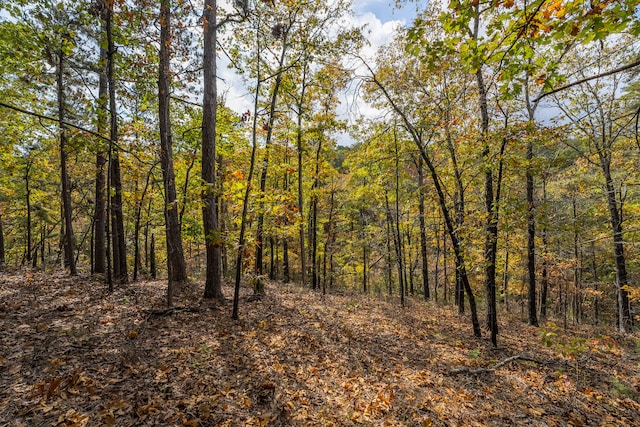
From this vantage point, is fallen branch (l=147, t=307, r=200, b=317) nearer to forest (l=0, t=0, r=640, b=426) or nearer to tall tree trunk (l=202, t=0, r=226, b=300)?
forest (l=0, t=0, r=640, b=426)

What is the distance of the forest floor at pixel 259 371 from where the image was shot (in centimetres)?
405

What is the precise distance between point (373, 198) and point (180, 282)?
40.9 ft

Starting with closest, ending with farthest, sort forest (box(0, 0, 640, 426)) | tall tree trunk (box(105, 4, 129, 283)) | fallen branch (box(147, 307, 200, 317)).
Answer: forest (box(0, 0, 640, 426)) → fallen branch (box(147, 307, 200, 317)) → tall tree trunk (box(105, 4, 129, 283))

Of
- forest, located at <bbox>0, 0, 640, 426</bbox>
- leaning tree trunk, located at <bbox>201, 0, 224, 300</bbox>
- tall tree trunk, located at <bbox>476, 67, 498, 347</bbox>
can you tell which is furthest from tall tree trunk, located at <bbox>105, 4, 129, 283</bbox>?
tall tree trunk, located at <bbox>476, 67, 498, 347</bbox>

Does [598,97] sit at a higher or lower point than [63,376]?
higher

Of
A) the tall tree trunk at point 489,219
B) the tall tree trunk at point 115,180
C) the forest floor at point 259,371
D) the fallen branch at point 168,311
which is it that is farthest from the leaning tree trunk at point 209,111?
the tall tree trunk at point 489,219

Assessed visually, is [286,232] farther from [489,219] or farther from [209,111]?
[489,219]

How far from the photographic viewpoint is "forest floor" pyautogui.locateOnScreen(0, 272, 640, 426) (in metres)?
4.05

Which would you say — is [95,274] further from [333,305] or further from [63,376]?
[333,305]

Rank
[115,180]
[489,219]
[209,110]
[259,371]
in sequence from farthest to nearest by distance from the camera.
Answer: [115,180], [209,110], [489,219], [259,371]

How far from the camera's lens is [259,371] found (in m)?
5.31

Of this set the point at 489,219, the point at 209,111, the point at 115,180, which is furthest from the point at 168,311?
the point at 489,219

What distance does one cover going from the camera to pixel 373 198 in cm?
1839

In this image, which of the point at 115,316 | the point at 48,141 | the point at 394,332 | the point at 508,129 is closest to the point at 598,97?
the point at 508,129
